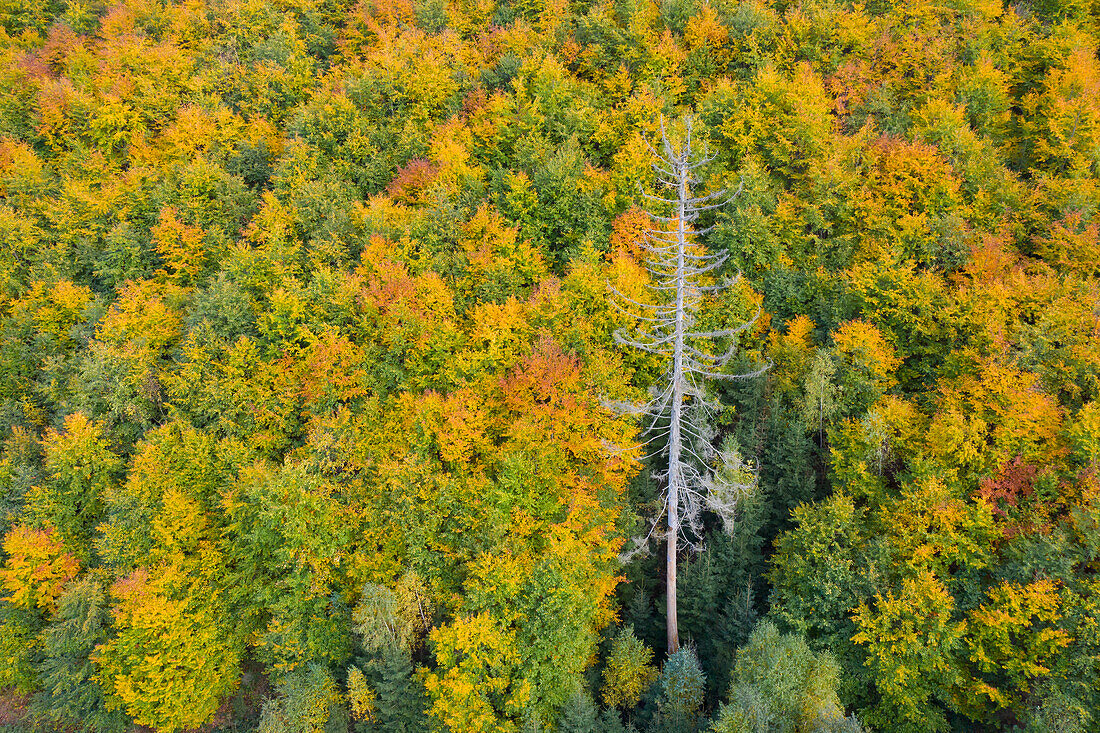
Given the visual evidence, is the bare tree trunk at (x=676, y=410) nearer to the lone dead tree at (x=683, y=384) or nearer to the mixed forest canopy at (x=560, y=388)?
the lone dead tree at (x=683, y=384)

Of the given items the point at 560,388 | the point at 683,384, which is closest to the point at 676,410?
the point at 683,384

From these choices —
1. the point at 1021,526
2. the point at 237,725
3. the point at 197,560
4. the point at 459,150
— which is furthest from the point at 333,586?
the point at 1021,526

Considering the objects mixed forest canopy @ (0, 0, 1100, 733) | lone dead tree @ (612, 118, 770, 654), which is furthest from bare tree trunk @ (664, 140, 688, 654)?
mixed forest canopy @ (0, 0, 1100, 733)

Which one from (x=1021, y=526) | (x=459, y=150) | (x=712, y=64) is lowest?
(x=1021, y=526)

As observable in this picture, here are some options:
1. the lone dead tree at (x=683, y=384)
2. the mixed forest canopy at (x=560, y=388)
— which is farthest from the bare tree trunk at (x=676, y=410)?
the mixed forest canopy at (x=560, y=388)

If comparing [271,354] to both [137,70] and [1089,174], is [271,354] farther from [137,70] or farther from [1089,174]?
[1089,174]

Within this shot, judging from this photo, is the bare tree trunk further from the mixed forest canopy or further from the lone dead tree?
the mixed forest canopy

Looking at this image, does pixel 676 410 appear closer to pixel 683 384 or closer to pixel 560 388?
pixel 683 384

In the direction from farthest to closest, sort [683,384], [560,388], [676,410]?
[560,388], [683,384], [676,410]
